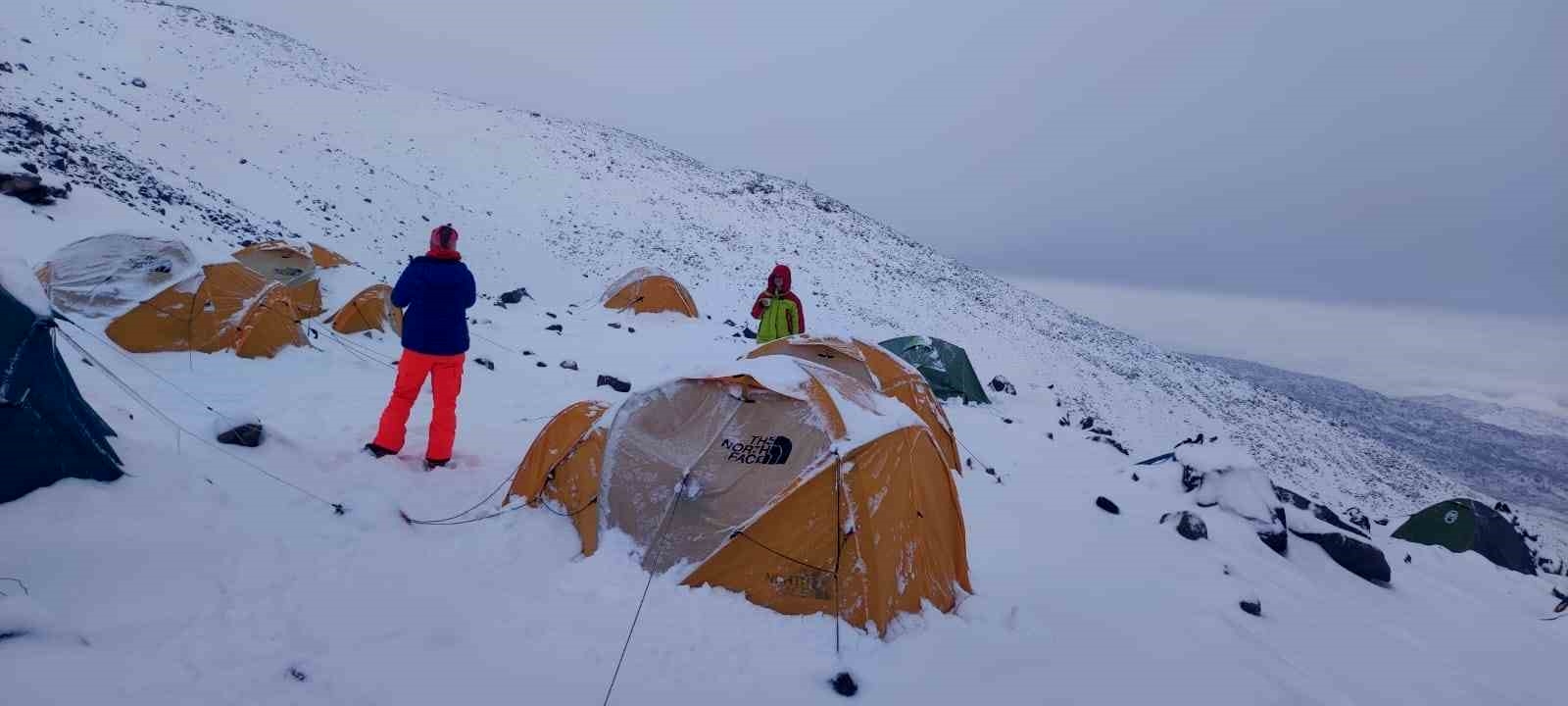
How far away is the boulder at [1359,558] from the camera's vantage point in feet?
28.5

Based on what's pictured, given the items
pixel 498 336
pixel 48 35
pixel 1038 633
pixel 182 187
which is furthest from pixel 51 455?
pixel 48 35

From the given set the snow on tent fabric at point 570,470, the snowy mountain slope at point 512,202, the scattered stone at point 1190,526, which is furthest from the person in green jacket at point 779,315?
the snowy mountain slope at point 512,202

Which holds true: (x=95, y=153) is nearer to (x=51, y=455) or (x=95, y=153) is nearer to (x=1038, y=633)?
(x=51, y=455)

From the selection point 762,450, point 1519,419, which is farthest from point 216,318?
point 1519,419

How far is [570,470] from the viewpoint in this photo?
235 inches

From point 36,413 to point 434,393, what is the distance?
2686 millimetres

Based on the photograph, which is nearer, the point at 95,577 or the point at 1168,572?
the point at 95,577

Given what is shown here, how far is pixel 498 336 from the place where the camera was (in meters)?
14.8

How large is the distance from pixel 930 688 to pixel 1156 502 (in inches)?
289

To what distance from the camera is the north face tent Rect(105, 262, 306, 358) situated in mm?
8570

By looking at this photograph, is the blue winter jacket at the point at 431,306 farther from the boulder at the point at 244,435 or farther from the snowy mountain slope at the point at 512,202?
the snowy mountain slope at the point at 512,202

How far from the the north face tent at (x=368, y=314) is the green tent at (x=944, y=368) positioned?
10.6 m

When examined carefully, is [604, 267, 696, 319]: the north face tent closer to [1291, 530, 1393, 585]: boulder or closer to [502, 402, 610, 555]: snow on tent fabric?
[502, 402, 610, 555]: snow on tent fabric

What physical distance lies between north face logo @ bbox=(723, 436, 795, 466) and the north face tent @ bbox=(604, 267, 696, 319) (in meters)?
15.5
